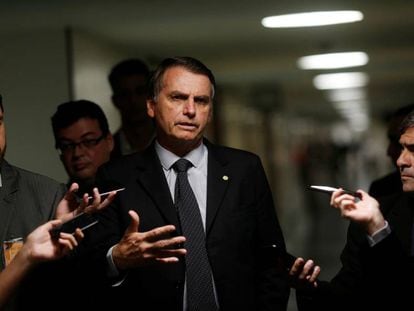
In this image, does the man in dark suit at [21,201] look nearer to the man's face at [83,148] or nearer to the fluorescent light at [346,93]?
the man's face at [83,148]

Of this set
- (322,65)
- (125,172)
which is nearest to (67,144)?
(125,172)

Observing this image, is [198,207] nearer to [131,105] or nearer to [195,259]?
[195,259]

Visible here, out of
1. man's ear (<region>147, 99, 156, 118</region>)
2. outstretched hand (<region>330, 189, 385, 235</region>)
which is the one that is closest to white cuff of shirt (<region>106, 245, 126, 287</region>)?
man's ear (<region>147, 99, 156, 118</region>)

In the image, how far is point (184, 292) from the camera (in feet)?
12.0

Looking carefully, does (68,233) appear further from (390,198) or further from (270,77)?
(270,77)

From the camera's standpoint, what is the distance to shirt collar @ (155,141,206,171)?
386 cm

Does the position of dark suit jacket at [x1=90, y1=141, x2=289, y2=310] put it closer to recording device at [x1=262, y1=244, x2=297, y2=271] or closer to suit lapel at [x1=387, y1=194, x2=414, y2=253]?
recording device at [x1=262, y1=244, x2=297, y2=271]

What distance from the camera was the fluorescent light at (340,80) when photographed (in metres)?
12.7

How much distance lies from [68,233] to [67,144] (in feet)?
4.94

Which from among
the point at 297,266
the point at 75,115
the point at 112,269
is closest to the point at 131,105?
the point at 75,115

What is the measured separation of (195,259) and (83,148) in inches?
49.2

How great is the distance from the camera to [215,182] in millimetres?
3758

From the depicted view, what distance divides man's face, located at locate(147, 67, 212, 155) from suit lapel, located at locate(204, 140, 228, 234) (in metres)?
0.13

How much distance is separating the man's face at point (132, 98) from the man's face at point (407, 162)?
7.85 feet
